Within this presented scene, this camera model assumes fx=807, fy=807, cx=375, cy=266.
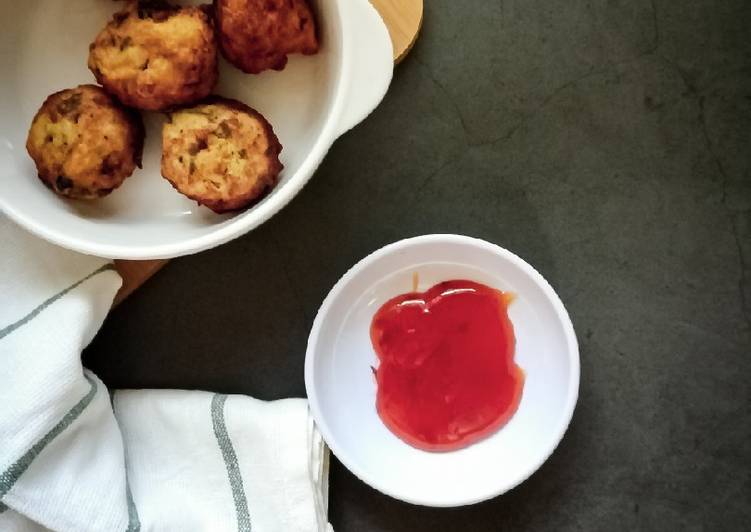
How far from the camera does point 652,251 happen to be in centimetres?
96

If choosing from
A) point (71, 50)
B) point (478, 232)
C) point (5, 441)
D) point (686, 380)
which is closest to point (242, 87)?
point (71, 50)

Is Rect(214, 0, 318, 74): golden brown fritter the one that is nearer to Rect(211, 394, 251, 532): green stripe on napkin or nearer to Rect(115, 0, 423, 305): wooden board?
Rect(115, 0, 423, 305): wooden board

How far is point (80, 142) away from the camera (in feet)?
2.44

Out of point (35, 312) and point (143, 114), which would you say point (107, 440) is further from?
point (143, 114)

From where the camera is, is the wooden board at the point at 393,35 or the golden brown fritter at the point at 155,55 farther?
the wooden board at the point at 393,35

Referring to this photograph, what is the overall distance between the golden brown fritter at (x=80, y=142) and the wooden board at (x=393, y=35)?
126 millimetres

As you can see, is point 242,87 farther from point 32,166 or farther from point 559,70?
point 559,70

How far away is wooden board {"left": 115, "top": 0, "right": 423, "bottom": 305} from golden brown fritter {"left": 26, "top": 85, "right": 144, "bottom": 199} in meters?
0.13

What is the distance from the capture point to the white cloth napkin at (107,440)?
2.64 feet

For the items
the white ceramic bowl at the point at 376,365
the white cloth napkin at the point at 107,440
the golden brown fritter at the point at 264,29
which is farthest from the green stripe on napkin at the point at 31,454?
A: the golden brown fritter at the point at 264,29

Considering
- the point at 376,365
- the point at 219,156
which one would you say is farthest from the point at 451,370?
the point at 219,156

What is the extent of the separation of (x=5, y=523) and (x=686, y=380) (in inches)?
30.7

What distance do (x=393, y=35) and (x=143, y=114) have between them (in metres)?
0.27

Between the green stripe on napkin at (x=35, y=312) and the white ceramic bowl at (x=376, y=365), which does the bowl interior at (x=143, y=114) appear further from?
the white ceramic bowl at (x=376, y=365)
